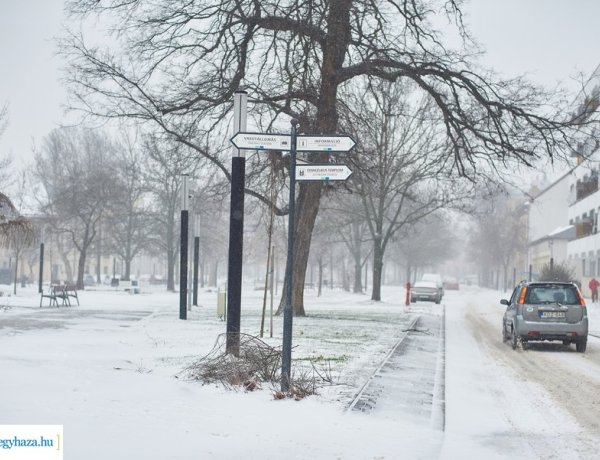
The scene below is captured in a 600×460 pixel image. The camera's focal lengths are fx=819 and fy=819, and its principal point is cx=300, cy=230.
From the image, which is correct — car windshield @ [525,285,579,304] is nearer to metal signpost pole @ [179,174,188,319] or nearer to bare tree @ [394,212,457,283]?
metal signpost pole @ [179,174,188,319]

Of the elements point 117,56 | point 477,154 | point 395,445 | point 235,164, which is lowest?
point 395,445

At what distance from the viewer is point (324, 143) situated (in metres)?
10.0

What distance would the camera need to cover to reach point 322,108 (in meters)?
23.0

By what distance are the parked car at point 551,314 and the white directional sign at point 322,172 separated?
32.0 ft

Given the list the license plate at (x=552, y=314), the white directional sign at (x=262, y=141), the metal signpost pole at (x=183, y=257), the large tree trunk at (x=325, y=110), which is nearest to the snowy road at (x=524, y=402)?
the license plate at (x=552, y=314)

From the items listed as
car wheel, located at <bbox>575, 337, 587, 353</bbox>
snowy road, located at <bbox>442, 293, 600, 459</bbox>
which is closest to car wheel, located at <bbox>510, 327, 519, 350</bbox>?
snowy road, located at <bbox>442, 293, 600, 459</bbox>

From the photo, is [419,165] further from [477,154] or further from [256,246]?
[256,246]

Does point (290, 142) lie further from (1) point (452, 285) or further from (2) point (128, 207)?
(1) point (452, 285)

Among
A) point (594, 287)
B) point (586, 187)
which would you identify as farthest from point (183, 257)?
point (586, 187)

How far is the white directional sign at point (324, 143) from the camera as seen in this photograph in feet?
32.5

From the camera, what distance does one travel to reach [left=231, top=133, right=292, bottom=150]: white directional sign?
404 inches

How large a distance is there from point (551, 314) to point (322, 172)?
392 inches

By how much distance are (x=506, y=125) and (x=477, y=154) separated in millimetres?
1258

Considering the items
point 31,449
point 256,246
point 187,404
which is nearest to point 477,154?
point 187,404
